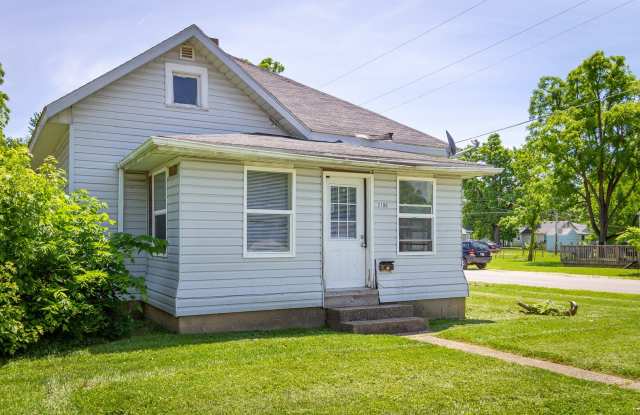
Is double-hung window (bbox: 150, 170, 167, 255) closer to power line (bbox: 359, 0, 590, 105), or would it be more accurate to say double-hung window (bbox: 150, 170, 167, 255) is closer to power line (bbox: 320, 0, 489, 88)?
power line (bbox: 320, 0, 489, 88)

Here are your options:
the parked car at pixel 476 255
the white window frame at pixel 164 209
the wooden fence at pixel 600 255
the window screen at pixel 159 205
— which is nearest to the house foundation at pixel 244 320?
the white window frame at pixel 164 209

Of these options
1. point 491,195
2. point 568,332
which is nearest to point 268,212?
point 568,332

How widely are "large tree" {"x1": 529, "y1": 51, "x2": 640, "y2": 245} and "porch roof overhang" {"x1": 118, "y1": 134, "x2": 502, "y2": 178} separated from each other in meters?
23.7

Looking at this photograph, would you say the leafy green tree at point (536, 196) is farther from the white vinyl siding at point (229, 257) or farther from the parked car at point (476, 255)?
the white vinyl siding at point (229, 257)

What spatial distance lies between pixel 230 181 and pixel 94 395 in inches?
173

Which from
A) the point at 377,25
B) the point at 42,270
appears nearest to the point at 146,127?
the point at 42,270

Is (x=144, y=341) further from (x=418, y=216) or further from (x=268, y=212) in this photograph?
(x=418, y=216)

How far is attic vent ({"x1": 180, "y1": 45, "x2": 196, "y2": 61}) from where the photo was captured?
11297 mm

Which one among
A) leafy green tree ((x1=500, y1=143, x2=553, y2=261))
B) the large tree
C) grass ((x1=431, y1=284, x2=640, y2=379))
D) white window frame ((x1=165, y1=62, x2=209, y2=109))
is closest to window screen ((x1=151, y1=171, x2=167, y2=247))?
white window frame ((x1=165, y1=62, x2=209, y2=109))

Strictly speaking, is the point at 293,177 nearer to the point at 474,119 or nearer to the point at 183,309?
the point at 183,309

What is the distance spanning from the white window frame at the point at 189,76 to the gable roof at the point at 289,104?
0.45 m

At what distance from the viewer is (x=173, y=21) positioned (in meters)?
14.1

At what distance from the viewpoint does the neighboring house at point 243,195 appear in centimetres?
860

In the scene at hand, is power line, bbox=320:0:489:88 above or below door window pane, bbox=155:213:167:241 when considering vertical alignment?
above
